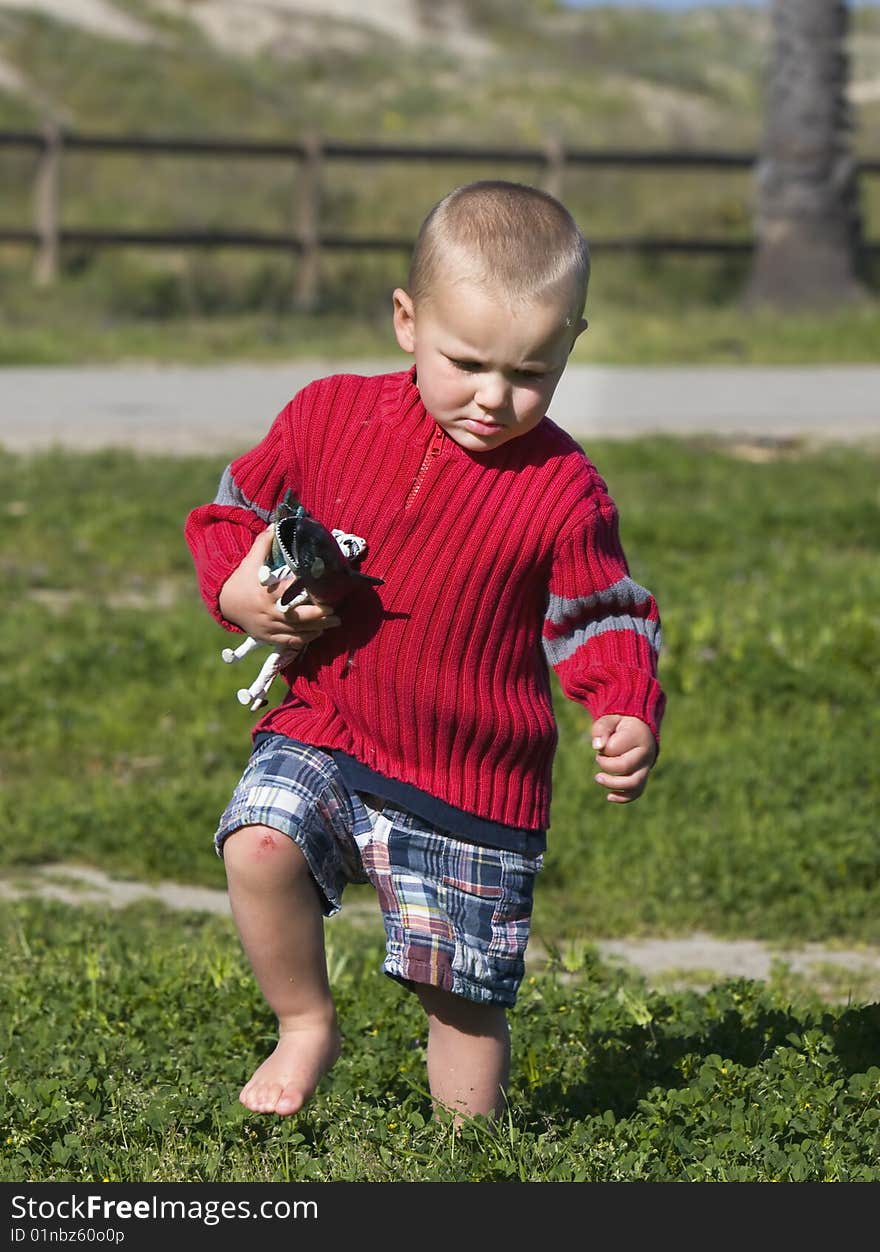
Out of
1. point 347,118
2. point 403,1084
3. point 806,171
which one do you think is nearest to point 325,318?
point 806,171

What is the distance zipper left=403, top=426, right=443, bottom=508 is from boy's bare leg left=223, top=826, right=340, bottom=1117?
24.2 inches

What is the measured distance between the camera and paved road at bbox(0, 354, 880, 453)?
11.6m

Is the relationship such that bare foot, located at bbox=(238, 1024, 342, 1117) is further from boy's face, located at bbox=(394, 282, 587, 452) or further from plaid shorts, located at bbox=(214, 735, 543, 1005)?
boy's face, located at bbox=(394, 282, 587, 452)

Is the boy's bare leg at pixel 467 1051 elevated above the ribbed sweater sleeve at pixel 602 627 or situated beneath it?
situated beneath

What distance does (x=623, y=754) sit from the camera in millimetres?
3234

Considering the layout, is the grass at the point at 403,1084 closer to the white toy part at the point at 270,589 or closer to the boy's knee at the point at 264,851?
the boy's knee at the point at 264,851

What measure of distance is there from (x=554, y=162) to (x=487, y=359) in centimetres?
1836

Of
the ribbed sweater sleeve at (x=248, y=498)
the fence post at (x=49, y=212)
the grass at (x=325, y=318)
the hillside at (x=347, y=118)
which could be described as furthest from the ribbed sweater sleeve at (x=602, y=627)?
the fence post at (x=49, y=212)

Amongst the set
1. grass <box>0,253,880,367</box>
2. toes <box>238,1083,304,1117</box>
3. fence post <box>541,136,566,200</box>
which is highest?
toes <box>238,1083,304,1117</box>

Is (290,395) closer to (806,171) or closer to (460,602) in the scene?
(806,171)

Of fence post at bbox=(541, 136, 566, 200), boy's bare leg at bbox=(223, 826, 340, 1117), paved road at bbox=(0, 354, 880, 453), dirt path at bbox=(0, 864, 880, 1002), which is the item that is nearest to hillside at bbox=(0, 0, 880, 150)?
fence post at bbox=(541, 136, 566, 200)

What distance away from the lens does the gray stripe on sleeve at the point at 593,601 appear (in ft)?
11.0

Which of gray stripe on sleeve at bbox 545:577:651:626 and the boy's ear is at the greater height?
the boy's ear

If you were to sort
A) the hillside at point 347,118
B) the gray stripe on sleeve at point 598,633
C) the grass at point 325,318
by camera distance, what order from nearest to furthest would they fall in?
the gray stripe on sleeve at point 598,633, the grass at point 325,318, the hillside at point 347,118
